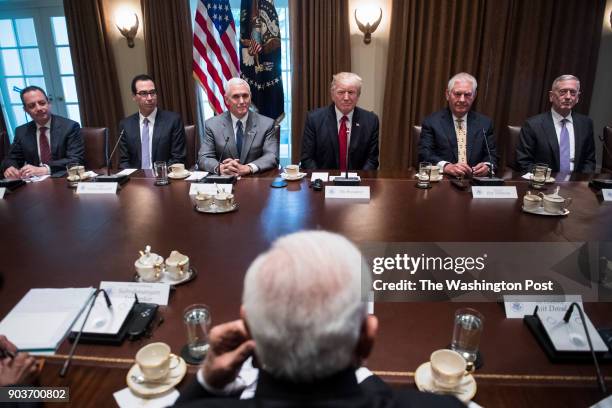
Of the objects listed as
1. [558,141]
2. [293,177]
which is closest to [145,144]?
[293,177]

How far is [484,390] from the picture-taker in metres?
0.91

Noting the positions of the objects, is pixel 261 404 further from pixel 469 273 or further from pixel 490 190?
pixel 490 190

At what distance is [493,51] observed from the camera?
421 centimetres

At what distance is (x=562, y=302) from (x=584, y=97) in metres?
4.16

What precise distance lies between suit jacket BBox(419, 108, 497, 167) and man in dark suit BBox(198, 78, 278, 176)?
3.90ft

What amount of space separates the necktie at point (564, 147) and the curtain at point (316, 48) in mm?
2193

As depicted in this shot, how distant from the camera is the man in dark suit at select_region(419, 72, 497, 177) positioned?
3.03 metres

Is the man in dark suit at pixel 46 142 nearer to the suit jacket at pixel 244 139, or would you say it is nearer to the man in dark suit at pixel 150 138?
the man in dark suit at pixel 150 138

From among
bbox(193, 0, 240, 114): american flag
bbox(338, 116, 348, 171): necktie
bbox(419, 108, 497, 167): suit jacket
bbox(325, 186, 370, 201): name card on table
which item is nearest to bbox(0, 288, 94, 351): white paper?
bbox(325, 186, 370, 201): name card on table

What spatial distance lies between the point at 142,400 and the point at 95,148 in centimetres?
297

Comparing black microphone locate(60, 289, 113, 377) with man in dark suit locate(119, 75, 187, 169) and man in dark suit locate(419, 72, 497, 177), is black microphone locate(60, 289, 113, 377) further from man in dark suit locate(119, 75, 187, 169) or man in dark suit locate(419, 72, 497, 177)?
man in dark suit locate(419, 72, 497, 177)

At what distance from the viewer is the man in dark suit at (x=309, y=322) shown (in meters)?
0.58

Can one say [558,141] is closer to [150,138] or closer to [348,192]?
[348,192]

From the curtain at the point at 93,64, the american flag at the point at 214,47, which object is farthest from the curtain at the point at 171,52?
the curtain at the point at 93,64
